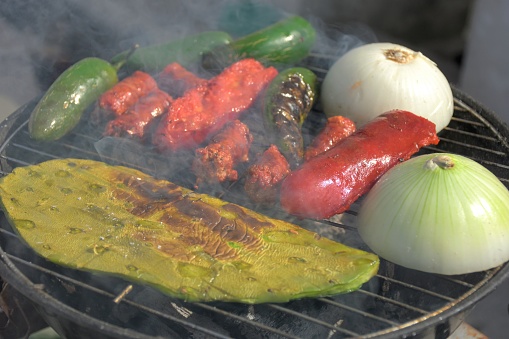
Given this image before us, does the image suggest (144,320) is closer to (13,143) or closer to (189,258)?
(189,258)

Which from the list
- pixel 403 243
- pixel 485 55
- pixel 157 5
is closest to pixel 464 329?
pixel 403 243

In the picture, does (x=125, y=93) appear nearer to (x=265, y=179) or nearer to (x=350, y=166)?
(x=265, y=179)

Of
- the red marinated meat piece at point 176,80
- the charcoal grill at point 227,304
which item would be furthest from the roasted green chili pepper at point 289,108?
the red marinated meat piece at point 176,80

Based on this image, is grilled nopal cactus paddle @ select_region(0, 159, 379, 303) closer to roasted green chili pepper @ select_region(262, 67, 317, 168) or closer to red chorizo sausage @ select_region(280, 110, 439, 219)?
red chorizo sausage @ select_region(280, 110, 439, 219)

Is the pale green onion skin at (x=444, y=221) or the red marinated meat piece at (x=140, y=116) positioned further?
the red marinated meat piece at (x=140, y=116)

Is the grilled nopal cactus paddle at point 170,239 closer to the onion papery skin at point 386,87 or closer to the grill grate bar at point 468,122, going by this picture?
the onion papery skin at point 386,87
